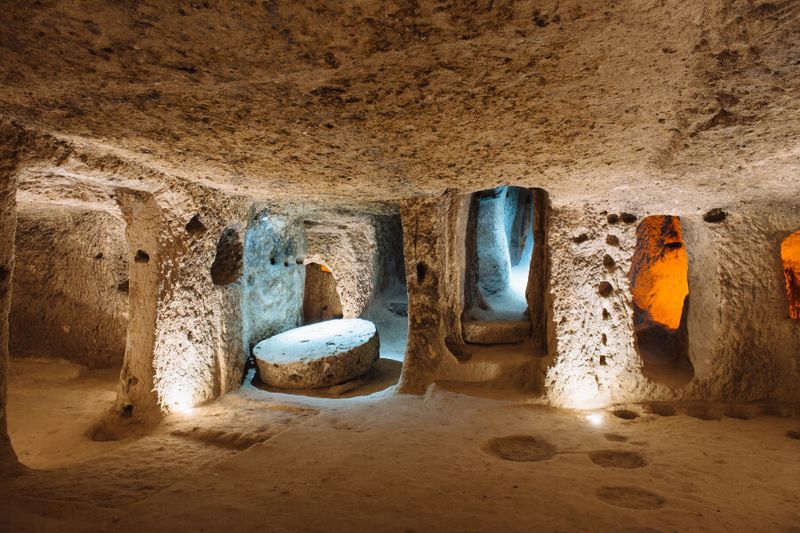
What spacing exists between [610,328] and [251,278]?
416 centimetres

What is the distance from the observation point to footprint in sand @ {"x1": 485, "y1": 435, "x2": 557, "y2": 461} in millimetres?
2994

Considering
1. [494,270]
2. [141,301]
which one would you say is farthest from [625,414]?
[141,301]

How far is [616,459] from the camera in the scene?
2.91 meters

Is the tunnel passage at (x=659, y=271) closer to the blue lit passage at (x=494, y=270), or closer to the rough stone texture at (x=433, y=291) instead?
the blue lit passage at (x=494, y=270)

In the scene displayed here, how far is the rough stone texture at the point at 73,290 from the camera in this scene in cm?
590

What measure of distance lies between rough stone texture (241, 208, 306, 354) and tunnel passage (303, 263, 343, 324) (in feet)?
6.86

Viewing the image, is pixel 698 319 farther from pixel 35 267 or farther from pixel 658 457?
pixel 35 267

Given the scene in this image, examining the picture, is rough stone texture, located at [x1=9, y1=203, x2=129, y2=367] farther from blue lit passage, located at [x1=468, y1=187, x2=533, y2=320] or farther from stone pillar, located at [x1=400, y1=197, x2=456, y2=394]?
blue lit passage, located at [x1=468, y1=187, x2=533, y2=320]

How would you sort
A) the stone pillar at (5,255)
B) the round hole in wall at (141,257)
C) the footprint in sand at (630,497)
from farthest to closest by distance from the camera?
the round hole in wall at (141,257), the stone pillar at (5,255), the footprint in sand at (630,497)

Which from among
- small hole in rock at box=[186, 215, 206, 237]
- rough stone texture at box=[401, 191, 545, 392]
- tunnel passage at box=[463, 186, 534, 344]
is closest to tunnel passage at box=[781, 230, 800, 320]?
tunnel passage at box=[463, 186, 534, 344]

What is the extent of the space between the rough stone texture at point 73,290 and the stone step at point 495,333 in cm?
466

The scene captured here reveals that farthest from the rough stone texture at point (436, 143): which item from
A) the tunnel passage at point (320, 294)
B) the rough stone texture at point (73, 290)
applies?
the tunnel passage at point (320, 294)

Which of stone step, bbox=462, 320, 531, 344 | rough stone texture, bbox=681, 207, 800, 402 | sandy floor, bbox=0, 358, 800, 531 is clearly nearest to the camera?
sandy floor, bbox=0, 358, 800, 531

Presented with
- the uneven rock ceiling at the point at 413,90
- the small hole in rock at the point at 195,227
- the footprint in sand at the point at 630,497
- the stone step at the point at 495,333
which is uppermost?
the uneven rock ceiling at the point at 413,90
